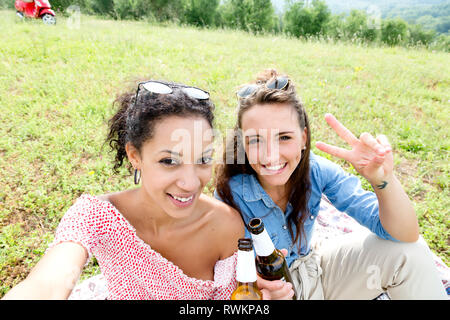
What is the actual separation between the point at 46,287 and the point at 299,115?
5.99 ft

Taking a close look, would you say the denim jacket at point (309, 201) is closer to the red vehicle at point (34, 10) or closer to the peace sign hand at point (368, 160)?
the peace sign hand at point (368, 160)

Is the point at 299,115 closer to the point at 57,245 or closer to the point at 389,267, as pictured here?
the point at 389,267

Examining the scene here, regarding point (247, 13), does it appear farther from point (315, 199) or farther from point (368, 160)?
point (368, 160)

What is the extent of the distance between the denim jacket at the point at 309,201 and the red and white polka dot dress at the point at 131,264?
1.37 ft

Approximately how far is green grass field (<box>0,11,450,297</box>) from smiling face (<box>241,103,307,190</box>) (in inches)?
32.2

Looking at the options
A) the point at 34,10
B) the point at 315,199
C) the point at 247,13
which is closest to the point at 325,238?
the point at 315,199

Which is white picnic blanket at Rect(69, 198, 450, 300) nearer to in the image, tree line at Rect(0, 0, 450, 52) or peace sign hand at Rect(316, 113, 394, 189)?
peace sign hand at Rect(316, 113, 394, 189)

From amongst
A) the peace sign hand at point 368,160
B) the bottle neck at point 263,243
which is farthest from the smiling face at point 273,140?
the bottle neck at point 263,243

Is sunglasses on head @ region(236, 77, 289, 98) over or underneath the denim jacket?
over

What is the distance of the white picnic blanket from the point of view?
2.65 meters

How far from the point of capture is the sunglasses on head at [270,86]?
223 cm

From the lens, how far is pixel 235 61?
25.6 feet

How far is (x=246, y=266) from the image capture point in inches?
61.2

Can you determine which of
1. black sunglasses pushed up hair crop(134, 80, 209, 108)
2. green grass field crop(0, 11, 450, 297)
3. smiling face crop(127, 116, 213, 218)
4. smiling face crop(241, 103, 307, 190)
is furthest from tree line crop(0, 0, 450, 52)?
smiling face crop(127, 116, 213, 218)
